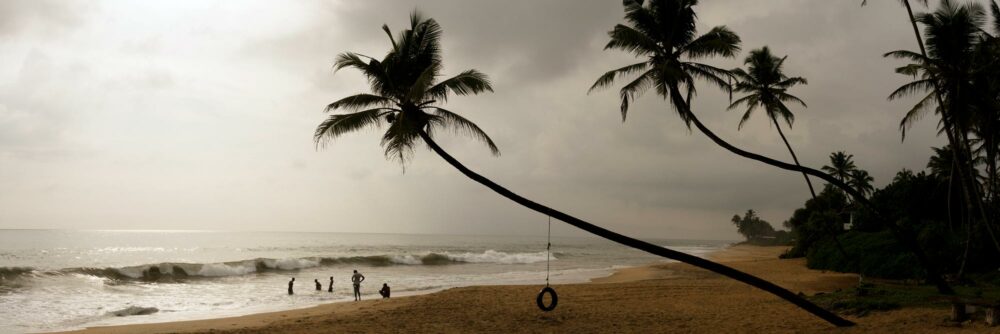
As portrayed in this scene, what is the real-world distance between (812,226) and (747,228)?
108 m

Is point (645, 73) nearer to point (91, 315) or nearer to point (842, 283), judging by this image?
point (842, 283)

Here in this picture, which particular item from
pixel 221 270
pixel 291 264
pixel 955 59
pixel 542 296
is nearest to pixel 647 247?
pixel 542 296

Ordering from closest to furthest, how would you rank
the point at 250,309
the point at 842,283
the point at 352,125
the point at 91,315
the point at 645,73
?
the point at 352,125, the point at 645,73, the point at 91,315, the point at 250,309, the point at 842,283

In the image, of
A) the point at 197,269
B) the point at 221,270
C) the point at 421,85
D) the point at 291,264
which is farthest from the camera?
the point at 291,264

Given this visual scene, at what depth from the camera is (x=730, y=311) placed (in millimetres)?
14055

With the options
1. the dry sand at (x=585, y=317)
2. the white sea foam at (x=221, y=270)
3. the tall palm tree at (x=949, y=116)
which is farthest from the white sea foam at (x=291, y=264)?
the tall palm tree at (x=949, y=116)

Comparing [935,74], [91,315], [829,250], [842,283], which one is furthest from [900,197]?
[91,315]

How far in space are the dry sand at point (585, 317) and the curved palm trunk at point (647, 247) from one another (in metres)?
1.00

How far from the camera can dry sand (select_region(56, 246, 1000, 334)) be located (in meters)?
11.5

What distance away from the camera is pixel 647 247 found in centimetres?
1003

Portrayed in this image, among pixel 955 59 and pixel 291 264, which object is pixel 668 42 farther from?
pixel 291 264

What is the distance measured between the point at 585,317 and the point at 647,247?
4789mm

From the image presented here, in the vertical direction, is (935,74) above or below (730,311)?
above

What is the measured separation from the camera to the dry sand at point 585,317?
1147 cm
